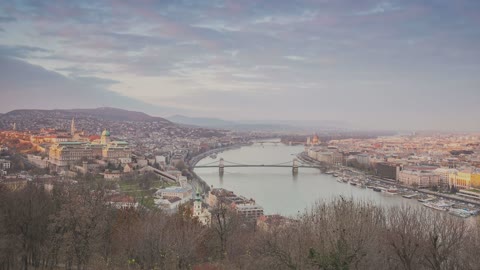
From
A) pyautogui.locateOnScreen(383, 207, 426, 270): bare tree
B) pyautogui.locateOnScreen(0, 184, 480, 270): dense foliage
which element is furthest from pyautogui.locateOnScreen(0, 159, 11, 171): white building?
pyautogui.locateOnScreen(383, 207, 426, 270): bare tree

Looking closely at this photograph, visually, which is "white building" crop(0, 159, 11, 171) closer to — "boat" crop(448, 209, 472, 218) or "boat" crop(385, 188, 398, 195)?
"boat" crop(385, 188, 398, 195)

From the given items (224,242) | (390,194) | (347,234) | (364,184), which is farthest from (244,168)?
(347,234)

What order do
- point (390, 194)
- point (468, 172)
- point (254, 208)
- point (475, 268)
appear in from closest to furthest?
point (475, 268) → point (254, 208) → point (390, 194) → point (468, 172)

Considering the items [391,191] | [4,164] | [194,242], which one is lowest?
[391,191]

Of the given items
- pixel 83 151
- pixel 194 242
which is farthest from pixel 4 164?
pixel 194 242

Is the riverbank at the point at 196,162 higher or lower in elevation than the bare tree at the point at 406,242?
lower

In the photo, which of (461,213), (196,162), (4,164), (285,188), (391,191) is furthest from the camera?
(196,162)

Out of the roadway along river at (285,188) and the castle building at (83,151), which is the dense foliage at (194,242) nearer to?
the roadway along river at (285,188)

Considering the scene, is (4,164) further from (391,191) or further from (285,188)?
(391,191)

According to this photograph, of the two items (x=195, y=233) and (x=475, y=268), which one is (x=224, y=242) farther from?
(x=475, y=268)

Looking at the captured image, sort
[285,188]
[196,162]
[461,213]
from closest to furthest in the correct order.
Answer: [461,213]
[285,188]
[196,162]

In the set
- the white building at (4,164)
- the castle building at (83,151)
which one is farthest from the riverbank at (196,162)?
the white building at (4,164)
